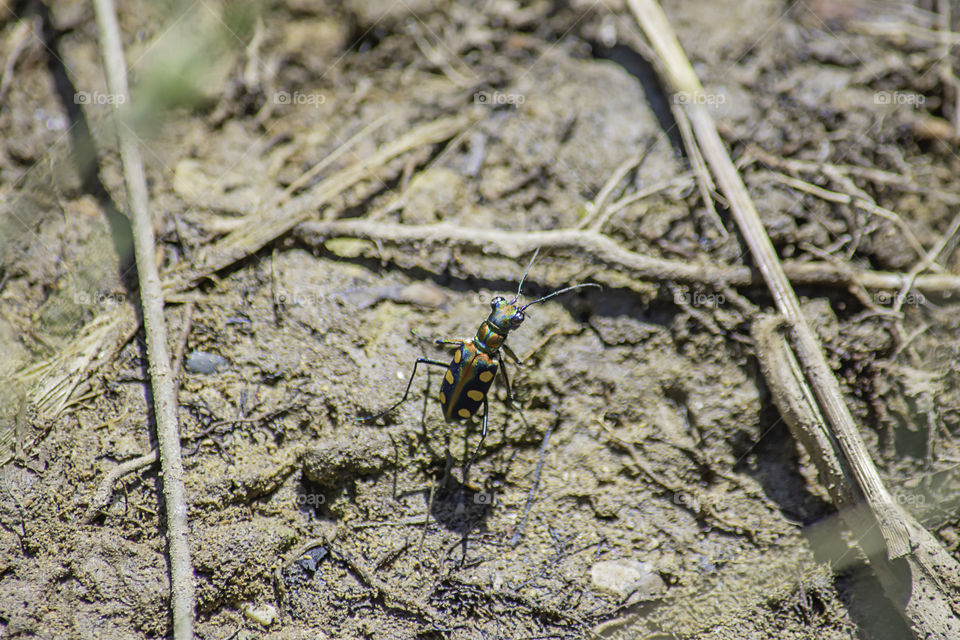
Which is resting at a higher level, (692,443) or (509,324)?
(509,324)

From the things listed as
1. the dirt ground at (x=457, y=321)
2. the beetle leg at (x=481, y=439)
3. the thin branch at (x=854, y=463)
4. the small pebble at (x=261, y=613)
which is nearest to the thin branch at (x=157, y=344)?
the dirt ground at (x=457, y=321)

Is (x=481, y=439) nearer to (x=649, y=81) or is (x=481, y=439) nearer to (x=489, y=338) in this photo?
(x=489, y=338)

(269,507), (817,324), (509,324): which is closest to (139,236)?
(269,507)

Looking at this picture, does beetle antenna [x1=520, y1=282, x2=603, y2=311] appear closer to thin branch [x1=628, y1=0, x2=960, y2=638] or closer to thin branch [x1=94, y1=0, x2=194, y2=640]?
thin branch [x1=628, y1=0, x2=960, y2=638]

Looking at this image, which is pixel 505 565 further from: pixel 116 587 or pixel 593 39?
pixel 593 39

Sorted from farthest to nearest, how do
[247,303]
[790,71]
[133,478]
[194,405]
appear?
[790,71] → [247,303] → [194,405] → [133,478]

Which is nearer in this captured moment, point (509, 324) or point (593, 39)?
point (509, 324)

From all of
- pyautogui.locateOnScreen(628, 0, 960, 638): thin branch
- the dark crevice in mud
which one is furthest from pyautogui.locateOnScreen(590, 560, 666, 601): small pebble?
the dark crevice in mud

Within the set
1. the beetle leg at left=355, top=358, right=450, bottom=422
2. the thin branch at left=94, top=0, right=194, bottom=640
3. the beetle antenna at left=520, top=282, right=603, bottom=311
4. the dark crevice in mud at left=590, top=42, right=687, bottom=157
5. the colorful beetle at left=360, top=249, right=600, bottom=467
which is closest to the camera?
the thin branch at left=94, top=0, right=194, bottom=640
